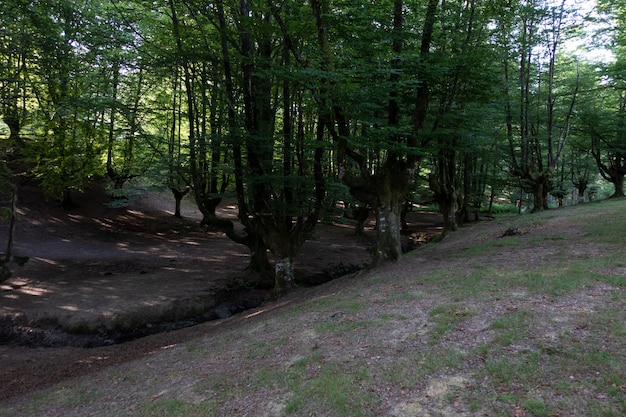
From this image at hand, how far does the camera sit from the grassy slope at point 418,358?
11.2 feet

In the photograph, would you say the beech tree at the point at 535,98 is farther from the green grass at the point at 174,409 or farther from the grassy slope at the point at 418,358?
the green grass at the point at 174,409

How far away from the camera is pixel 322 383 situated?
4.05m

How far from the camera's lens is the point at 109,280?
13.4 m

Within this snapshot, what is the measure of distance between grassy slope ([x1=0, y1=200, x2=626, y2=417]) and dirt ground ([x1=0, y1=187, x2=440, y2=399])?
8.87 feet

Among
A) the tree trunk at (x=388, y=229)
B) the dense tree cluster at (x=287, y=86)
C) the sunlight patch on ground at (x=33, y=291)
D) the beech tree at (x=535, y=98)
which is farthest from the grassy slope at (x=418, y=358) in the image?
the beech tree at (x=535, y=98)

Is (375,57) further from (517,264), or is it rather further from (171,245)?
(171,245)

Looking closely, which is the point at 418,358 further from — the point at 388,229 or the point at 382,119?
the point at 382,119

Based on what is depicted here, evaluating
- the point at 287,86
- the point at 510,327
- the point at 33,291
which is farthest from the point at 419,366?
the point at 33,291

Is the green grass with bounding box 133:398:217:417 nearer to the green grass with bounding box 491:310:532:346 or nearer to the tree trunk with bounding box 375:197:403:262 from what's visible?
the green grass with bounding box 491:310:532:346

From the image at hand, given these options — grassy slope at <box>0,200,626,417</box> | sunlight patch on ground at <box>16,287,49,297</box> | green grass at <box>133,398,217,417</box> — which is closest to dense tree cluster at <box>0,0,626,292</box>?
sunlight patch on ground at <box>16,287,49,297</box>

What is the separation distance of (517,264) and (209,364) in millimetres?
6256

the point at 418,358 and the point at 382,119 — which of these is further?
the point at 382,119

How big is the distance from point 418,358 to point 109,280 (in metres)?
12.4

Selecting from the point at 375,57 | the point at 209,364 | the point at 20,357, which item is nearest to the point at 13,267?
the point at 20,357
